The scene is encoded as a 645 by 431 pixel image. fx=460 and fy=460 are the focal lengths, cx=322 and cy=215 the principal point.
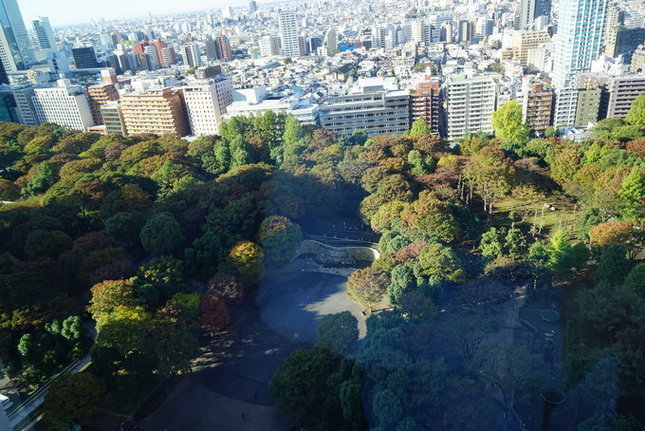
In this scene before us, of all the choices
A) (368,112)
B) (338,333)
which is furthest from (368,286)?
(368,112)

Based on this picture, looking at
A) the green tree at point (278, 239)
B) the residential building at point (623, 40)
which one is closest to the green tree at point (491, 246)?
the green tree at point (278, 239)

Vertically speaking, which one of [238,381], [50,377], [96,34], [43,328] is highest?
[96,34]

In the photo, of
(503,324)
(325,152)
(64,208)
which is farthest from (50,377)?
(325,152)

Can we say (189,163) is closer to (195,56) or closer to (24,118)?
(24,118)

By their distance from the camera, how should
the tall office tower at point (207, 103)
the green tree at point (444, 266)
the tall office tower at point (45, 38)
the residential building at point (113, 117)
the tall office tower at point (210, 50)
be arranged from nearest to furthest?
the green tree at point (444, 266) → the tall office tower at point (207, 103) → the residential building at point (113, 117) → the tall office tower at point (45, 38) → the tall office tower at point (210, 50)

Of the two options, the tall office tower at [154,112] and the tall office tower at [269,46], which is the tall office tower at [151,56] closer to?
the tall office tower at [269,46]

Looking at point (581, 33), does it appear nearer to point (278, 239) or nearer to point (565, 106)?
point (565, 106)
